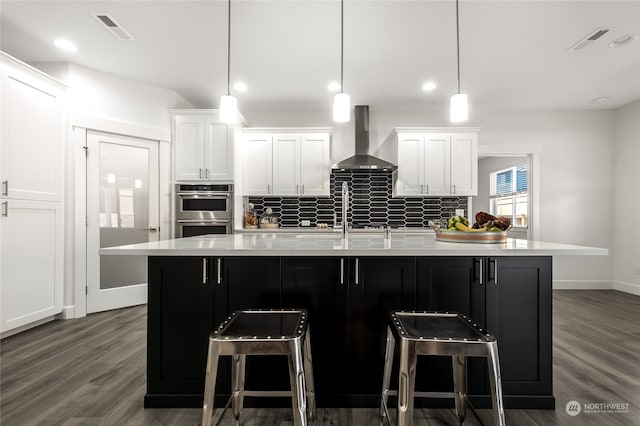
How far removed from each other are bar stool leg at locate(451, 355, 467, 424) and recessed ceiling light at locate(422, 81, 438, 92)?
3.37 metres

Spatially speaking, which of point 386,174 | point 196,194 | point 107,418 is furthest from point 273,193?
point 107,418

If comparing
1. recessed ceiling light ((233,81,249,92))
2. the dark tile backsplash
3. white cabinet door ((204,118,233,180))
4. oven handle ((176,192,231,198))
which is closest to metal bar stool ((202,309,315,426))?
oven handle ((176,192,231,198))

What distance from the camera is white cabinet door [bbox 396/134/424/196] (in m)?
4.56

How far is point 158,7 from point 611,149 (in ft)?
20.6

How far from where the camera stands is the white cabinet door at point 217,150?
14.1 ft

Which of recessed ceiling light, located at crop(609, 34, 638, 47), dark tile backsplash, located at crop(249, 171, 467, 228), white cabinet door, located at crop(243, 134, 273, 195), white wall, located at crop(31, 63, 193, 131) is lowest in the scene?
dark tile backsplash, located at crop(249, 171, 467, 228)

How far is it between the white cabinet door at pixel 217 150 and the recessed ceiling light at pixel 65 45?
149 cm

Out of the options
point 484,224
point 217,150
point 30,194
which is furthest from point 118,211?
point 484,224

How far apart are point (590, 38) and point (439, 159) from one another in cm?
196

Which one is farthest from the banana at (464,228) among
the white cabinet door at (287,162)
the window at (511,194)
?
the window at (511,194)

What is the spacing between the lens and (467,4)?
2.51 metres

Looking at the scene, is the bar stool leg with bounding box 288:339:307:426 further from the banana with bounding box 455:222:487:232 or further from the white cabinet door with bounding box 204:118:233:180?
the white cabinet door with bounding box 204:118:233:180

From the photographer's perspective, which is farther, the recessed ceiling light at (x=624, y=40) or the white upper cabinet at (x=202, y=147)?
the white upper cabinet at (x=202, y=147)

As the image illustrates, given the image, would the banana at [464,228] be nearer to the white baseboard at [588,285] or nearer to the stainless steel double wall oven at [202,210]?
the stainless steel double wall oven at [202,210]
